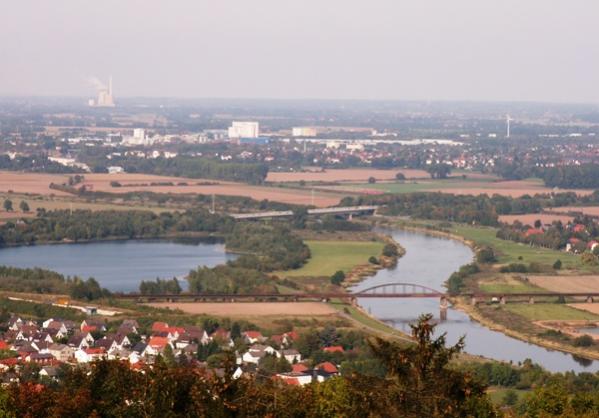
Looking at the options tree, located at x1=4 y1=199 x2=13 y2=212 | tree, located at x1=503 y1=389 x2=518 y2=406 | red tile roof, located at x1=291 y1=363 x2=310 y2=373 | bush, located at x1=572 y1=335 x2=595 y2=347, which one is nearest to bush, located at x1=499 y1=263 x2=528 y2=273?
bush, located at x1=572 y1=335 x2=595 y2=347

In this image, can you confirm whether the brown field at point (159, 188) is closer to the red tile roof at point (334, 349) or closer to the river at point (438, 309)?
the river at point (438, 309)

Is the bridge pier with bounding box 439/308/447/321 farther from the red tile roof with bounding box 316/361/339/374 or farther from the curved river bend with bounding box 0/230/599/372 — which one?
the red tile roof with bounding box 316/361/339/374

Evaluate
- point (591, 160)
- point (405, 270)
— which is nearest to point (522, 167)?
point (591, 160)

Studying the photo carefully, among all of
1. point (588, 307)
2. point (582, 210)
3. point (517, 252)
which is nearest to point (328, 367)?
point (588, 307)

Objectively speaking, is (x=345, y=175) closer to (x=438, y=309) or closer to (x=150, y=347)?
(x=438, y=309)

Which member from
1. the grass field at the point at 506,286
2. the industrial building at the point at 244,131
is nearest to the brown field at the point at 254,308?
the grass field at the point at 506,286

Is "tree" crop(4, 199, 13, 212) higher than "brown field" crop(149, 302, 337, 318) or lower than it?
lower
